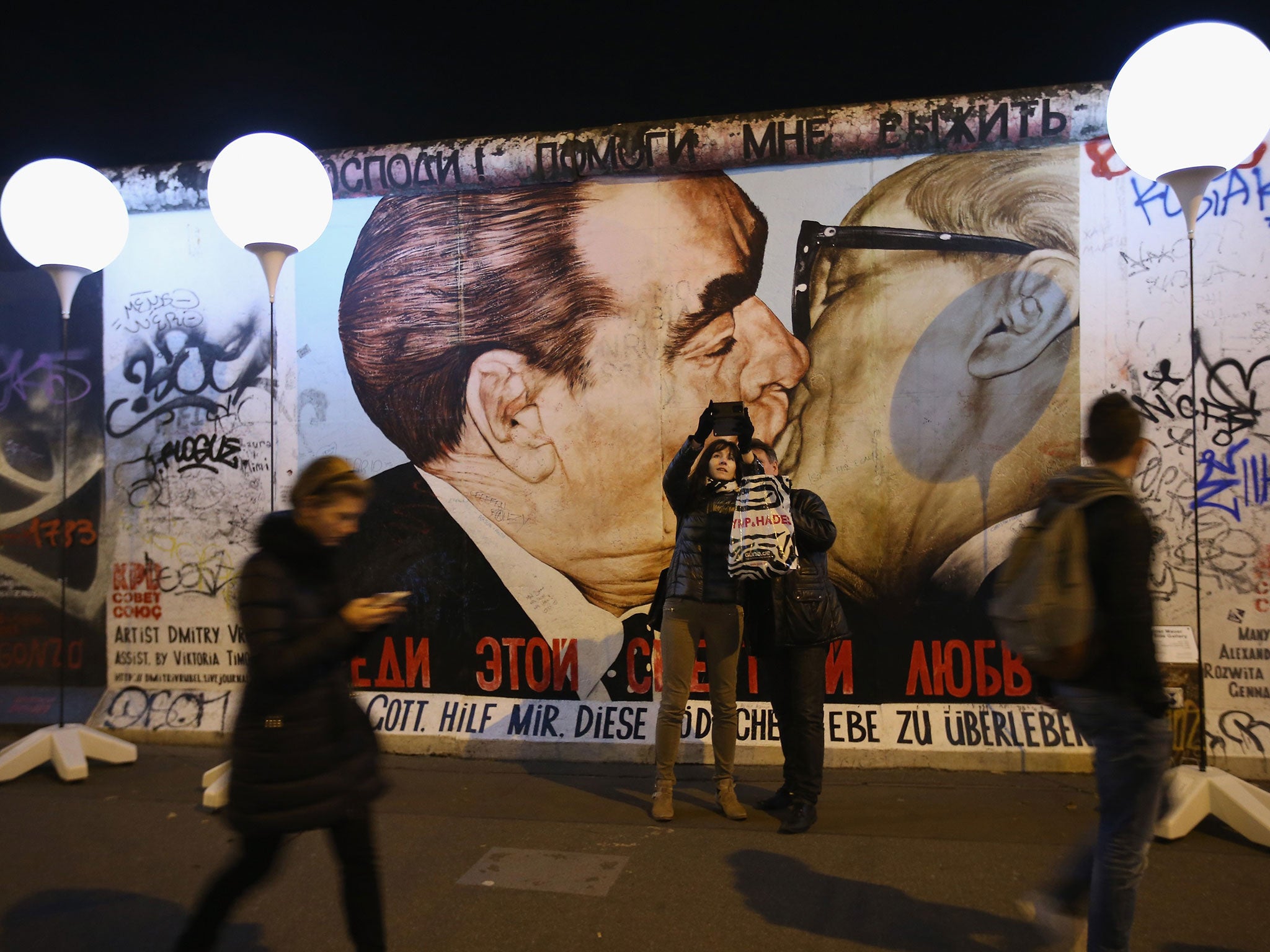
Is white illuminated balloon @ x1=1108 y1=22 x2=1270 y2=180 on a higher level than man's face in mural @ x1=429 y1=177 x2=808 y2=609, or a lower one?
higher

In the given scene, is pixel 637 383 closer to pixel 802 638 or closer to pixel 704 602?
pixel 704 602

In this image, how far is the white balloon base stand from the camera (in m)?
5.26

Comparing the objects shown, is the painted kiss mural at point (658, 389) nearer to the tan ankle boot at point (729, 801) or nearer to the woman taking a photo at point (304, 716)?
the tan ankle boot at point (729, 801)

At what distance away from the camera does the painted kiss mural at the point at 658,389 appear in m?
5.21

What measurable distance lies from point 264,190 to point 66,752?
3.57 m

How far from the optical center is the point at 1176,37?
4004mm

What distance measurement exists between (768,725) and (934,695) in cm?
102

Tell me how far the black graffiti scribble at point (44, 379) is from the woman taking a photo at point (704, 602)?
15.5 ft

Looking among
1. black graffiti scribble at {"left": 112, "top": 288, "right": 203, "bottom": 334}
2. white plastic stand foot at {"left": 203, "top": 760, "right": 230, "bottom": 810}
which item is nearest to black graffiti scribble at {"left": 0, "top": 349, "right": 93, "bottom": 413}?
black graffiti scribble at {"left": 112, "top": 288, "right": 203, "bottom": 334}

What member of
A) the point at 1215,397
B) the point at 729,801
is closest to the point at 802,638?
the point at 729,801

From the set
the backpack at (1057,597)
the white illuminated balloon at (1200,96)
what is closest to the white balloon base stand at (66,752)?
the backpack at (1057,597)

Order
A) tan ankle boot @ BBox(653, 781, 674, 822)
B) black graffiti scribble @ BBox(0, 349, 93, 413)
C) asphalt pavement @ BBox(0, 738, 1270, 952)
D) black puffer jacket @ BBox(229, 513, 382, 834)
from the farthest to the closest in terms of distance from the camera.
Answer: black graffiti scribble @ BBox(0, 349, 93, 413), tan ankle boot @ BBox(653, 781, 674, 822), asphalt pavement @ BBox(0, 738, 1270, 952), black puffer jacket @ BBox(229, 513, 382, 834)

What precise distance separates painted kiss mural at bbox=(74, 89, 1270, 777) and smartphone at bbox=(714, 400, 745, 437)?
1.24 meters

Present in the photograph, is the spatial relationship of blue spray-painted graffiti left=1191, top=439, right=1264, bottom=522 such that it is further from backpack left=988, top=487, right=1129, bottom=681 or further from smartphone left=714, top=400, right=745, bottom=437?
backpack left=988, top=487, right=1129, bottom=681
